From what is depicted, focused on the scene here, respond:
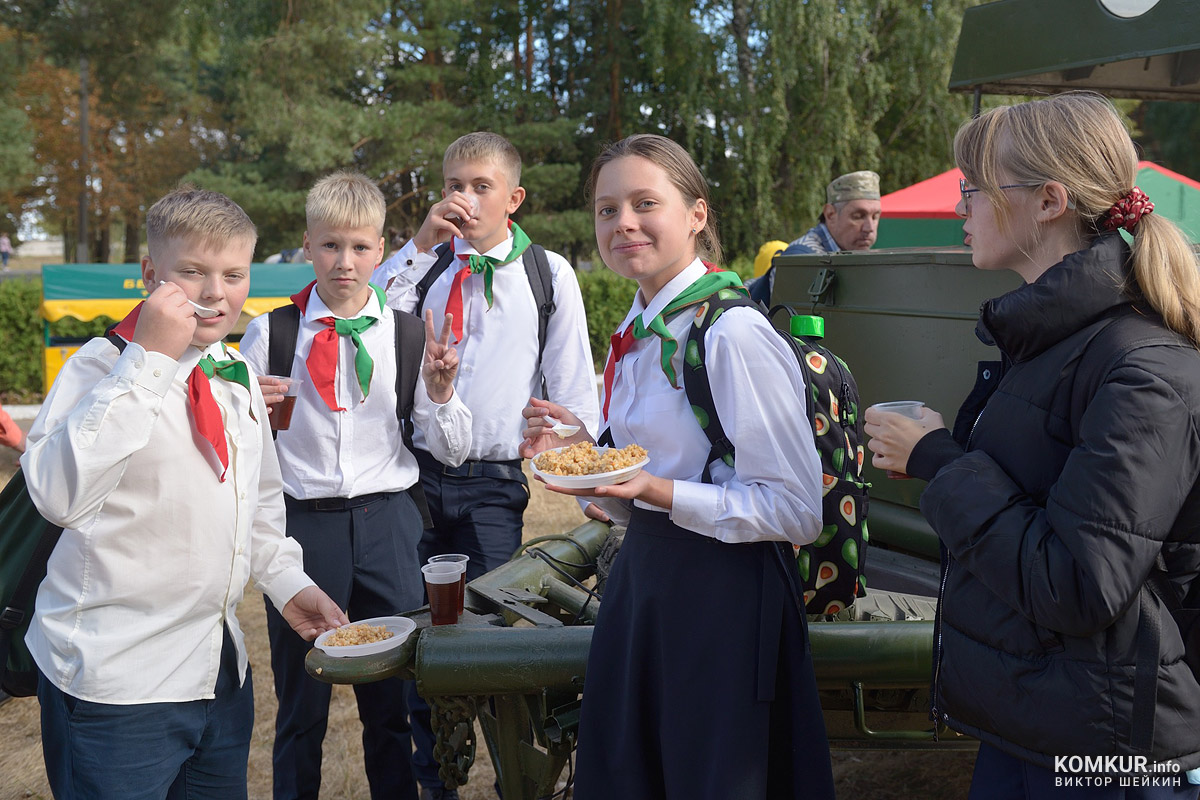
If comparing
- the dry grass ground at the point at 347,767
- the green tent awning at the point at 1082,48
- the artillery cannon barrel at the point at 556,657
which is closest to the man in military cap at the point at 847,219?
the green tent awning at the point at 1082,48

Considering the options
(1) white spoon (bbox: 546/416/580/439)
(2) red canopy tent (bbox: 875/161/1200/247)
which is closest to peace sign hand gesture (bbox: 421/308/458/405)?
(1) white spoon (bbox: 546/416/580/439)

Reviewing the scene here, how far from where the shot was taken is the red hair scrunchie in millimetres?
1646

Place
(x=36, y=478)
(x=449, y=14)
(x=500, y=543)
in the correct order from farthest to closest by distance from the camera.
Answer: (x=449, y=14) → (x=500, y=543) → (x=36, y=478)

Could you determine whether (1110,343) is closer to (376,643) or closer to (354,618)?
(376,643)

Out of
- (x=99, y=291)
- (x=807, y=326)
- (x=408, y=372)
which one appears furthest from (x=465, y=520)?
(x=99, y=291)

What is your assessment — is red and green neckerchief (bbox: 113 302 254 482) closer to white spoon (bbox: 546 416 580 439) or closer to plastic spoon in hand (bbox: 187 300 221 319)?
plastic spoon in hand (bbox: 187 300 221 319)

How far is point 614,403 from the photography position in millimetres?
2162

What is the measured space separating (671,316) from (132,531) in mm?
1182

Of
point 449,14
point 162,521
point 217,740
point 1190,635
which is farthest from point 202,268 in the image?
point 449,14

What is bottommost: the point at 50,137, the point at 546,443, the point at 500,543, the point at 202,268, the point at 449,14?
the point at 500,543

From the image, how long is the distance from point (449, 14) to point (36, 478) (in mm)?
18532

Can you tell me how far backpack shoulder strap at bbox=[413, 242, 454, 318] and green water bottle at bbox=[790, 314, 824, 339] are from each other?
1565mm

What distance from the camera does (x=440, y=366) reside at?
307 centimetres

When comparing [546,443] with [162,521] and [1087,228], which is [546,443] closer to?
[162,521]
